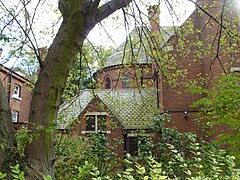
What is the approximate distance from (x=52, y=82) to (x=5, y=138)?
663 millimetres

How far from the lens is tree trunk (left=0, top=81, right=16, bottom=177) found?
94.0 inches

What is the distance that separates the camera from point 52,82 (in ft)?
8.75

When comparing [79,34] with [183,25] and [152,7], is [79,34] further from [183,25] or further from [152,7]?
[183,25]

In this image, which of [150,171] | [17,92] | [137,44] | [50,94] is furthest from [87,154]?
[17,92]

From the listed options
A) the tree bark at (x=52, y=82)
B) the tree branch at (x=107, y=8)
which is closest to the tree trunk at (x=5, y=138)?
the tree bark at (x=52, y=82)

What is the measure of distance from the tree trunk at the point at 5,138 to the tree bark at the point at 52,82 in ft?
0.50

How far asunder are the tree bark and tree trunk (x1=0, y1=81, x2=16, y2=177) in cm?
15

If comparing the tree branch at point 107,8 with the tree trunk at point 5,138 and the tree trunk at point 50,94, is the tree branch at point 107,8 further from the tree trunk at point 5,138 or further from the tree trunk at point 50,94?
the tree trunk at point 5,138

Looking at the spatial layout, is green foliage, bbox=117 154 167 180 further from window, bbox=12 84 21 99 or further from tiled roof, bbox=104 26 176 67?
window, bbox=12 84 21 99

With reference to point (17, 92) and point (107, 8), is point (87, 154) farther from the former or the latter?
point (17, 92)

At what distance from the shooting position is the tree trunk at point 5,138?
239cm

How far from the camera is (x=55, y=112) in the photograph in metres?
2.69

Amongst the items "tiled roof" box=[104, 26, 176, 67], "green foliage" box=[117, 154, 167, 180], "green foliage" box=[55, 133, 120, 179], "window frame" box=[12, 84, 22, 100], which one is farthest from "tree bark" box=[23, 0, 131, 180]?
"window frame" box=[12, 84, 22, 100]

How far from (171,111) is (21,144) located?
13.1 metres
